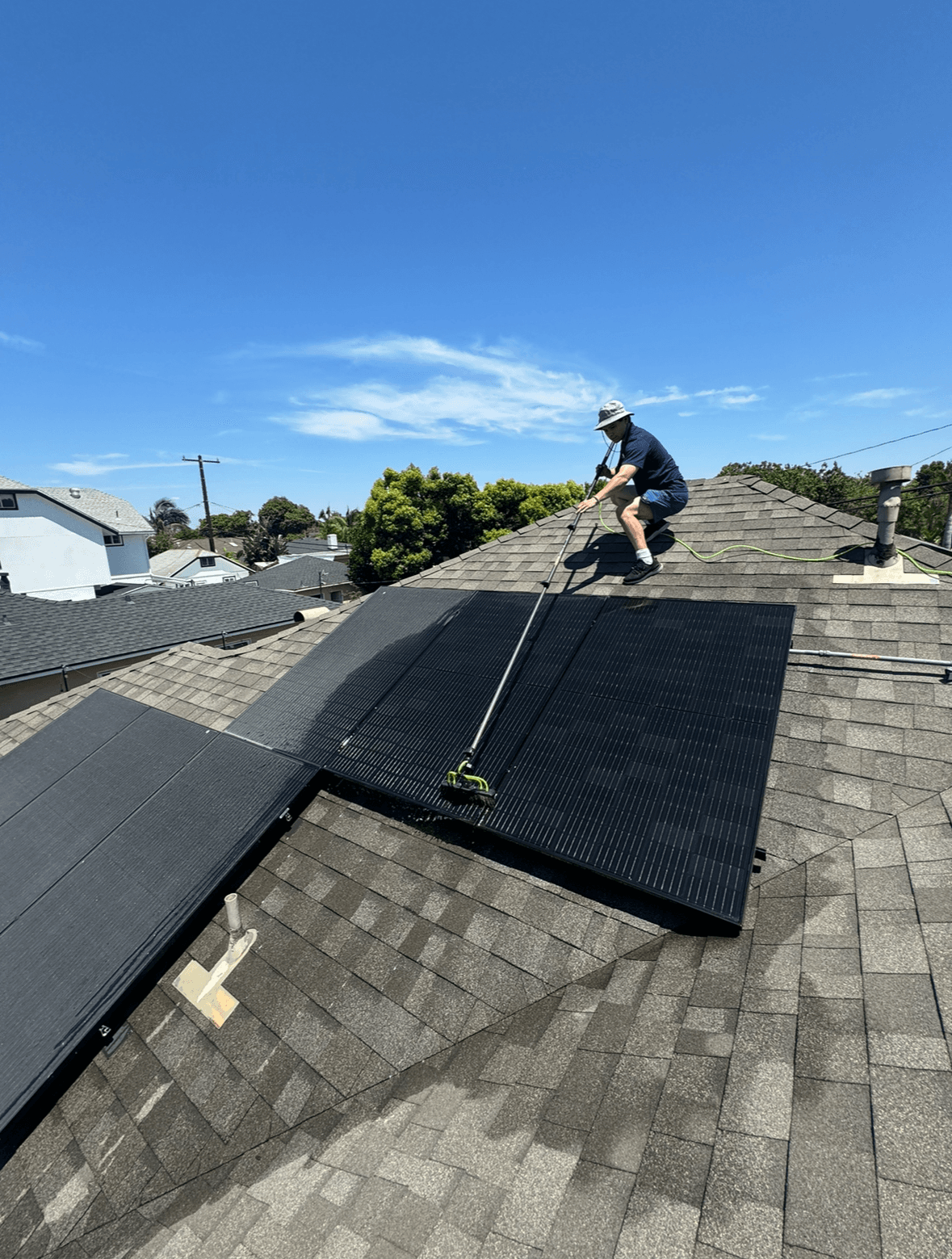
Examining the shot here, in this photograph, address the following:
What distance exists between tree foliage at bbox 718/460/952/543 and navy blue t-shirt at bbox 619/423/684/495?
30469mm

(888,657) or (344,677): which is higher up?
(888,657)

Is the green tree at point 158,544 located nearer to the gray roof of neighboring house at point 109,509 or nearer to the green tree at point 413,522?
the gray roof of neighboring house at point 109,509

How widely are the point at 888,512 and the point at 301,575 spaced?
4283 centimetres

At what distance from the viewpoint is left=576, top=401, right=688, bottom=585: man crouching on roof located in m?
7.22

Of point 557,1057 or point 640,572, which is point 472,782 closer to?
point 557,1057

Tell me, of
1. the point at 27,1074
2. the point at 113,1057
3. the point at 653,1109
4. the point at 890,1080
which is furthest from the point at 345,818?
the point at 890,1080

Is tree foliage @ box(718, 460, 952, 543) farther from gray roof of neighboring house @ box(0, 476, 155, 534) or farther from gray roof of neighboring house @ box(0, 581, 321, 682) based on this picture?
gray roof of neighboring house @ box(0, 476, 155, 534)

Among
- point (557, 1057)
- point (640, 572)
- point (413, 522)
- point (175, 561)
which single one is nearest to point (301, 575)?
point (413, 522)

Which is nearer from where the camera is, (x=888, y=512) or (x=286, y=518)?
(x=888, y=512)

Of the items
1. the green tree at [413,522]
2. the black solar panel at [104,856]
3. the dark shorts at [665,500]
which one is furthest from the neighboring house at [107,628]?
the green tree at [413,522]

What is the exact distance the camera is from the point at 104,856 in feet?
16.5

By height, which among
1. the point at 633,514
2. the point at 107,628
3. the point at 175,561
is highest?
the point at 633,514

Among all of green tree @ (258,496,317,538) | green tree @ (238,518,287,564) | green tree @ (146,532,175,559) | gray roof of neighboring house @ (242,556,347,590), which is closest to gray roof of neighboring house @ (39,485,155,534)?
gray roof of neighboring house @ (242,556,347,590)

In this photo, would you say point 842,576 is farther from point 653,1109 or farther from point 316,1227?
point 316,1227
